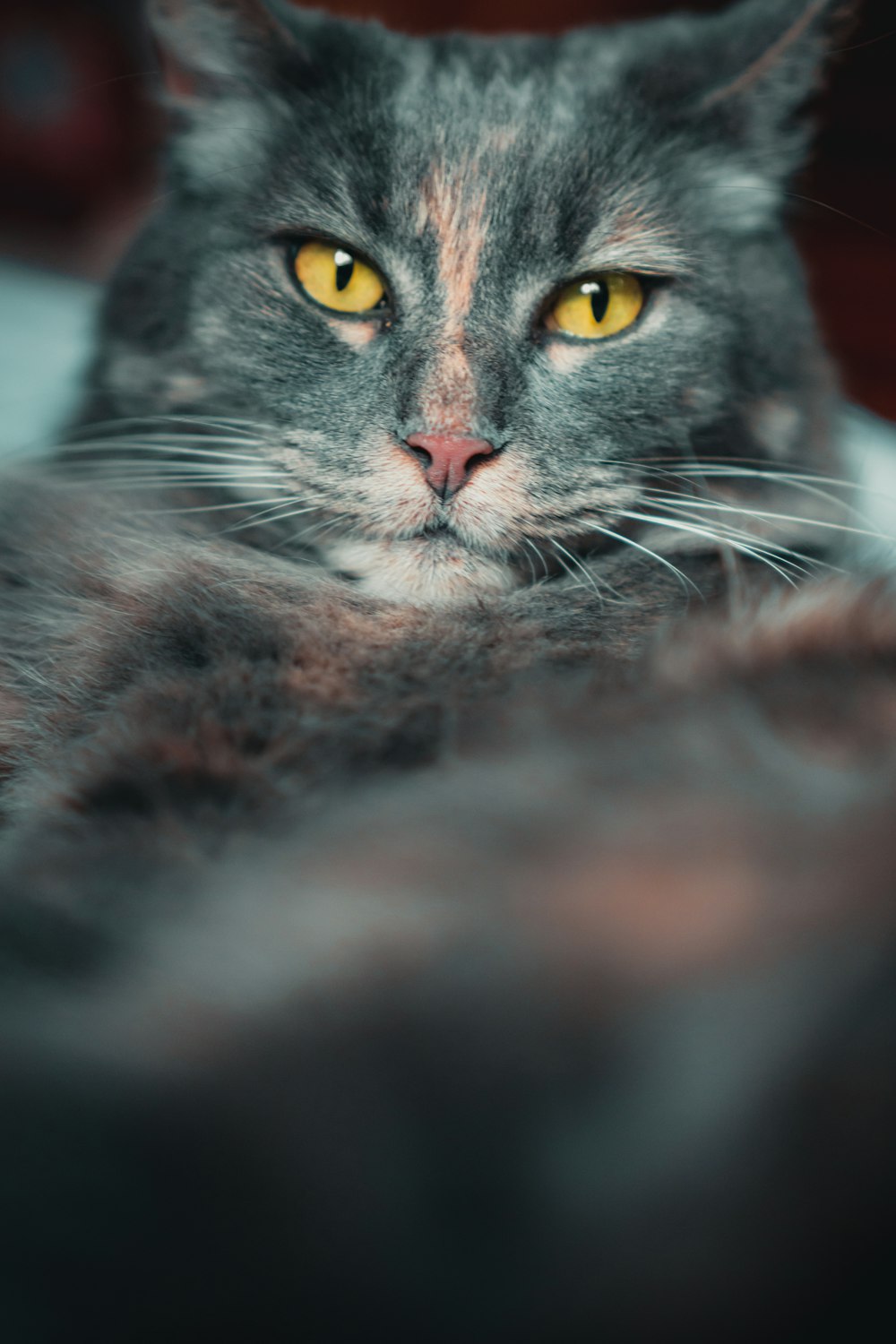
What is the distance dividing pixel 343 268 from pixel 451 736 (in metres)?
0.57

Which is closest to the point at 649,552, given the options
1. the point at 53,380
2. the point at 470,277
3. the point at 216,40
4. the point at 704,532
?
the point at 704,532

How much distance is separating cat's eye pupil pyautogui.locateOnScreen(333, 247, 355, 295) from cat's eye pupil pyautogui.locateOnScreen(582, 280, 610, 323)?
0.73 feet

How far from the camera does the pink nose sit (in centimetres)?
83

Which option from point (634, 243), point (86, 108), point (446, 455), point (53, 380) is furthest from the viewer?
point (86, 108)

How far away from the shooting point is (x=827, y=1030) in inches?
16.9

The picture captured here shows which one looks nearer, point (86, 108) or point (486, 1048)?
point (486, 1048)

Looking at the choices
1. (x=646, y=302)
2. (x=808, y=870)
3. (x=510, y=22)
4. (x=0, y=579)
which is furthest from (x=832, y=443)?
(x=510, y=22)

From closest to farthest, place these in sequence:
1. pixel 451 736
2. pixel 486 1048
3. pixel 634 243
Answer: pixel 486 1048 < pixel 451 736 < pixel 634 243

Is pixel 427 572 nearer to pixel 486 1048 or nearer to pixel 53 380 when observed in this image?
pixel 486 1048

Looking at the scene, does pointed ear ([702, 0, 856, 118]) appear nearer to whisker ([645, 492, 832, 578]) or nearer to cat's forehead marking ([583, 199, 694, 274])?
cat's forehead marking ([583, 199, 694, 274])

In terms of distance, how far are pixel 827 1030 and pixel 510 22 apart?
2889 millimetres

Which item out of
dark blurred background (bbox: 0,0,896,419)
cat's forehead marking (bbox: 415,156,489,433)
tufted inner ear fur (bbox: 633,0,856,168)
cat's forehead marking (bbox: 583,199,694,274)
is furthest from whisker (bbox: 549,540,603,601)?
dark blurred background (bbox: 0,0,896,419)

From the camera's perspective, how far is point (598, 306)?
95 cm

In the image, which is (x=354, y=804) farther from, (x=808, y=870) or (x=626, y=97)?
(x=626, y=97)
